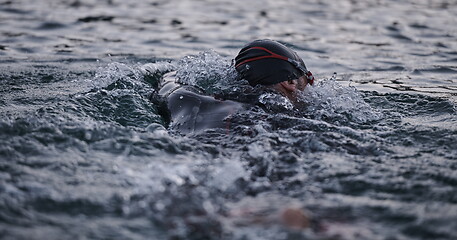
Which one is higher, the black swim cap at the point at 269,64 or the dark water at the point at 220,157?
the black swim cap at the point at 269,64

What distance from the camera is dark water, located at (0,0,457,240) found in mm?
3383

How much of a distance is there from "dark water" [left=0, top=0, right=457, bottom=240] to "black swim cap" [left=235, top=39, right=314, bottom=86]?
35 centimetres

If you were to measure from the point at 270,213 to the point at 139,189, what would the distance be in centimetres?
97

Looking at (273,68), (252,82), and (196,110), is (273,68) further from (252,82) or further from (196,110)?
(196,110)

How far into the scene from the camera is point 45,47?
31.6 feet

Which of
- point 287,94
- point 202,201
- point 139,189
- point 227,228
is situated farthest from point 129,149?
point 287,94

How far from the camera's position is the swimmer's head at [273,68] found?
5645mm

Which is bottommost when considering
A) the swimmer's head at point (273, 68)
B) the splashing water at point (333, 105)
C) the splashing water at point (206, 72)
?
the splashing water at point (333, 105)

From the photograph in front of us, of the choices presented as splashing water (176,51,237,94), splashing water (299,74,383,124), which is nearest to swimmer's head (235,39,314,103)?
splashing water (299,74,383,124)

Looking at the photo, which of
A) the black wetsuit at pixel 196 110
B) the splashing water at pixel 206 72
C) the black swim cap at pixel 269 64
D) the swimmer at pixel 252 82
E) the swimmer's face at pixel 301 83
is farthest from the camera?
the splashing water at pixel 206 72

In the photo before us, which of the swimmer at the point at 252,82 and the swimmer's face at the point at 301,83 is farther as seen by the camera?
the swimmer's face at the point at 301,83

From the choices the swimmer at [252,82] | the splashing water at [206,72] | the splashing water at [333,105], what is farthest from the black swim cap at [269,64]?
the splashing water at [206,72]

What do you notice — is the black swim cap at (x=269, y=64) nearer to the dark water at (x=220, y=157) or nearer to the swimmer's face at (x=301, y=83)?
the swimmer's face at (x=301, y=83)

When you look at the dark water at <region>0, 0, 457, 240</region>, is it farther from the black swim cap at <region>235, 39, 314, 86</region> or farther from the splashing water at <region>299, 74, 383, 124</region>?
the black swim cap at <region>235, 39, 314, 86</region>
